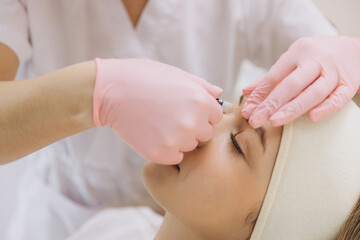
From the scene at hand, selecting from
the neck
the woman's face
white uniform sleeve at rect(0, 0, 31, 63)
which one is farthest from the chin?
white uniform sleeve at rect(0, 0, 31, 63)

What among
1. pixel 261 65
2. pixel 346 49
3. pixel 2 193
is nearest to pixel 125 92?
pixel 346 49

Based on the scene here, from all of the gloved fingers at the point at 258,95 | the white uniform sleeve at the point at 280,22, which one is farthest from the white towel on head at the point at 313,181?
the white uniform sleeve at the point at 280,22

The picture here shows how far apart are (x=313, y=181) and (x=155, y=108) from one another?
1.47ft

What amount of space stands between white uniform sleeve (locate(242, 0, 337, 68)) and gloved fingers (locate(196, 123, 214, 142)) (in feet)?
2.17

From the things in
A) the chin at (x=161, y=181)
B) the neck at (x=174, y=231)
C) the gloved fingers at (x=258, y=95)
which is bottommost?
the neck at (x=174, y=231)

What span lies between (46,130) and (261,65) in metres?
1.00

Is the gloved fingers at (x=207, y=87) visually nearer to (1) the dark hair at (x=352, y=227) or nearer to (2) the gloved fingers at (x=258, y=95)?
(2) the gloved fingers at (x=258, y=95)

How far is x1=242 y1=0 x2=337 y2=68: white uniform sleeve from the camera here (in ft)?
4.99

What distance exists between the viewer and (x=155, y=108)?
1.04 meters

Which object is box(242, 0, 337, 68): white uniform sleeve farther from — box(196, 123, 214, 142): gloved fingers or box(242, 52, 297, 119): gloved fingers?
box(196, 123, 214, 142): gloved fingers

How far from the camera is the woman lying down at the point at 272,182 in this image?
3.34ft

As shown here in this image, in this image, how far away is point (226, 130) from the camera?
1.12 meters

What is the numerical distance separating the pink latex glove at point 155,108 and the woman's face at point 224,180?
52mm

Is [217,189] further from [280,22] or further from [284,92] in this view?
[280,22]
